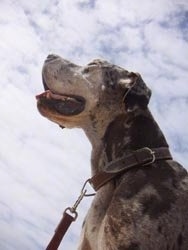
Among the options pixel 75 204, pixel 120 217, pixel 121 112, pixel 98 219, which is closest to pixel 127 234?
pixel 120 217

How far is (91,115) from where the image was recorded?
6562mm

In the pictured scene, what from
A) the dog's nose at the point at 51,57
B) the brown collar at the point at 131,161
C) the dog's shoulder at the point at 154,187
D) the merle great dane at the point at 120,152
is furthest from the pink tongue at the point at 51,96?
the dog's shoulder at the point at 154,187

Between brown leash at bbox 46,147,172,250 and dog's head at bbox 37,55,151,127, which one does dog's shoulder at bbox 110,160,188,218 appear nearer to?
brown leash at bbox 46,147,172,250

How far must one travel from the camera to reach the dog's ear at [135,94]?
6.20 m

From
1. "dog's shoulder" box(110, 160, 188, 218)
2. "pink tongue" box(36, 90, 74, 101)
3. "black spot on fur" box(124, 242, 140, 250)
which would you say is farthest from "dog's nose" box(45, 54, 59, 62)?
"black spot on fur" box(124, 242, 140, 250)

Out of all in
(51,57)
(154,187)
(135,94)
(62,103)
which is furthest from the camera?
(51,57)

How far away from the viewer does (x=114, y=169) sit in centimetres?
569

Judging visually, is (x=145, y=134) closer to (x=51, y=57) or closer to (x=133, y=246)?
(x=133, y=246)

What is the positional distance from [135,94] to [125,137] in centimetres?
67

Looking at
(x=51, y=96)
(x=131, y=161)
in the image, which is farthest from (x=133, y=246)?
(x=51, y=96)

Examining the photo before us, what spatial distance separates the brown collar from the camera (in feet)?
18.2

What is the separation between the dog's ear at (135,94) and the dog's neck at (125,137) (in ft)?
0.37

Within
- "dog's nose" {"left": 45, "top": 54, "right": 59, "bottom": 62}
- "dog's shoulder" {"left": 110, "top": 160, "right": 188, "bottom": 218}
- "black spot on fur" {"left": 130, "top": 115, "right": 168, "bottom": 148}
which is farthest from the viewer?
"dog's nose" {"left": 45, "top": 54, "right": 59, "bottom": 62}

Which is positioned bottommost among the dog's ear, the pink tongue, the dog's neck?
the dog's neck
